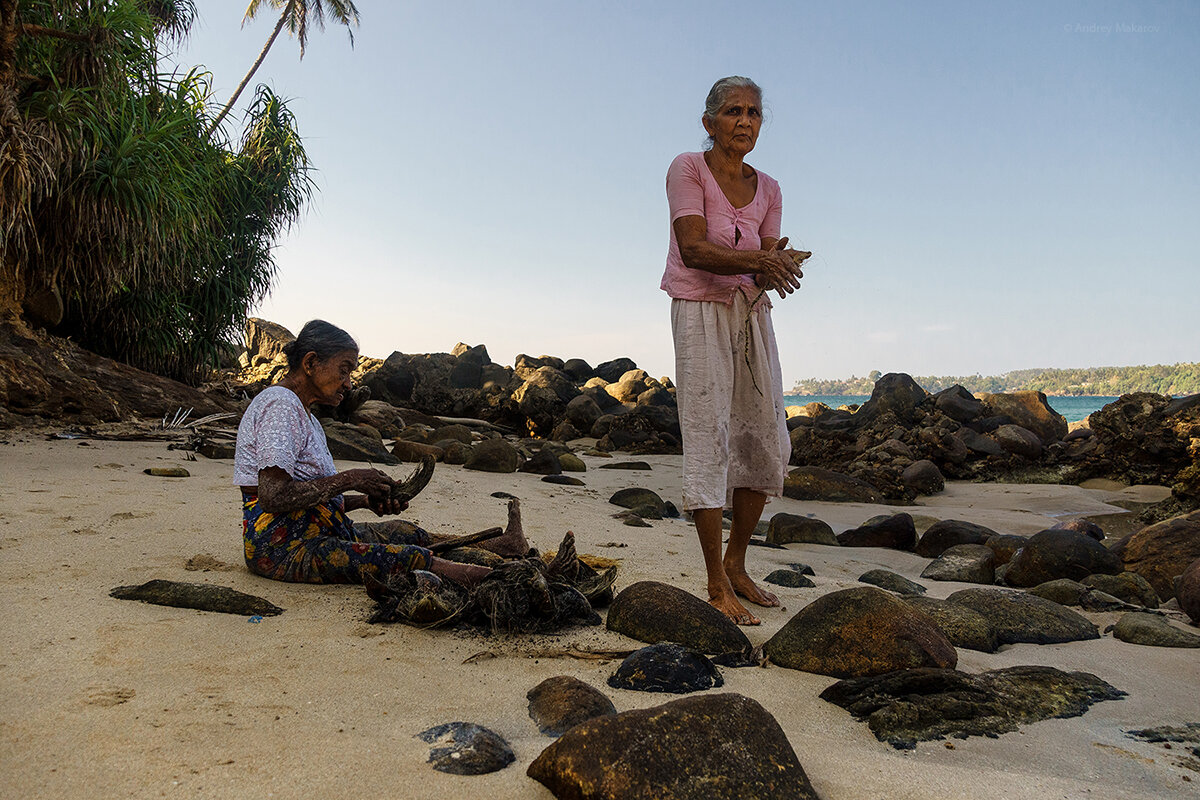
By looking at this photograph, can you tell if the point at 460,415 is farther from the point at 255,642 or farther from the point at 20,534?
the point at 255,642

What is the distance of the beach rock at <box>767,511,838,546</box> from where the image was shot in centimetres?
585

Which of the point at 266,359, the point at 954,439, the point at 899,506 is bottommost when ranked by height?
the point at 899,506

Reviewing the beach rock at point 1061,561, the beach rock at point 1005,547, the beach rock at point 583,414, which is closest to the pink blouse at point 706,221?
the beach rock at point 1061,561

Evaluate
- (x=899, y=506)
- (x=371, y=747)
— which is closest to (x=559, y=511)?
(x=371, y=747)

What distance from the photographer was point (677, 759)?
158 centimetres

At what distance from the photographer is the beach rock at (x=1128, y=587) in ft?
12.8

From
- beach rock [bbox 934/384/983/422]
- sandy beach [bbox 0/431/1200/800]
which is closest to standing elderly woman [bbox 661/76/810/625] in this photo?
sandy beach [bbox 0/431/1200/800]

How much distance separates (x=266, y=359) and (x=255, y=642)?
18753 millimetres

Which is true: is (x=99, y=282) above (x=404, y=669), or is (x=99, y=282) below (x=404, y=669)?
above

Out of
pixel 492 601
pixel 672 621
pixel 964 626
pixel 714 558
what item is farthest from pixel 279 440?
pixel 964 626

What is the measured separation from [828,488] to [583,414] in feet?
27.7

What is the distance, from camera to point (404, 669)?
7.55 ft

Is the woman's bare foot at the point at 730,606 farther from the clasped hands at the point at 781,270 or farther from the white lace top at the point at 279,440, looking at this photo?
the white lace top at the point at 279,440

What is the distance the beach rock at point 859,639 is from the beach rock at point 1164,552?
2384 mm
